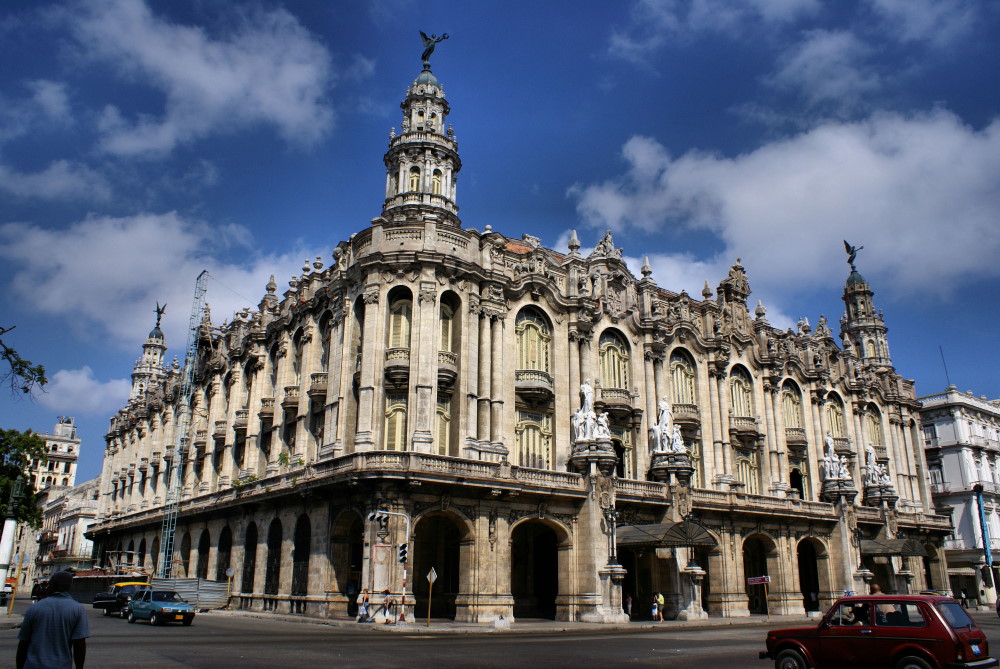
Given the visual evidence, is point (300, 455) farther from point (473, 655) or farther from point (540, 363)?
point (473, 655)

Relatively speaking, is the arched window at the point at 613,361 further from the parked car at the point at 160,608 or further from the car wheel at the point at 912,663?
the car wheel at the point at 912,663

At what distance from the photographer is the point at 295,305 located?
5003 cm

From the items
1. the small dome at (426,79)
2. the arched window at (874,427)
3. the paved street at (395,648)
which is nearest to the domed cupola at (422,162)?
the small dome at (426,79)

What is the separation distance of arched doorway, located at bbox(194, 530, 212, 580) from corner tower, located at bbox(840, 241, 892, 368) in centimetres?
5787

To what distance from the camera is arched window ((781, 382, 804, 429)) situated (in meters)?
58.3

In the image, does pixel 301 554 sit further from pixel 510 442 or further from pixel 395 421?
pixel 510 442

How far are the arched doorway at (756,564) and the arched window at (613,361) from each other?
42.4 feet

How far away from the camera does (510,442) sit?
134ft

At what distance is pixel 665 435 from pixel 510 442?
1024cm

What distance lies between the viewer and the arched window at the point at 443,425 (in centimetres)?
3847

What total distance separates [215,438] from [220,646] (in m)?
38.8

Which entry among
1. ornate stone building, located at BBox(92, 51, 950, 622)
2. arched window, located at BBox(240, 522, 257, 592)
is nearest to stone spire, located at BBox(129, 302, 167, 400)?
ornate stone building, located at BBox(92, 51, 950, 622)

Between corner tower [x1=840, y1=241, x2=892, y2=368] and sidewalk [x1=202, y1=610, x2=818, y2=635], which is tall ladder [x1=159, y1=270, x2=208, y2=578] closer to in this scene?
sidewalk [x1=202, y1=610, x2=818, y2=635]

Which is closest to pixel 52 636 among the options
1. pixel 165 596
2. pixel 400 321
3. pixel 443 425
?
pixel 165 596
